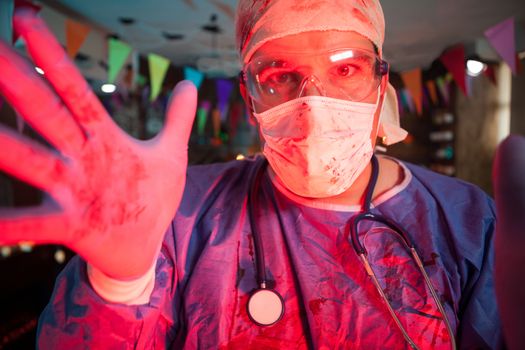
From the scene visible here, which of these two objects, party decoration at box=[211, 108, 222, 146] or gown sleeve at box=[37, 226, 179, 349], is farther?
party decoration at box=[211, 108, 222, 146]

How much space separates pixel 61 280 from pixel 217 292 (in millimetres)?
348

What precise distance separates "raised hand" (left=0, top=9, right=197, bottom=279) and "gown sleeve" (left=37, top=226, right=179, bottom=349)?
0.08 metres

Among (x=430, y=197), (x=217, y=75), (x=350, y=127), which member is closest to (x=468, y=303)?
(x=430, y=197)

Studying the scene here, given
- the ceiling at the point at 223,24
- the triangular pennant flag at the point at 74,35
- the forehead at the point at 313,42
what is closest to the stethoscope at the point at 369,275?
the forehead at the point at 313,42

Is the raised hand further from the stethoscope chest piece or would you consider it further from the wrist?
the stethoscope chest piece

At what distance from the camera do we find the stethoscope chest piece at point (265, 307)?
0.87m

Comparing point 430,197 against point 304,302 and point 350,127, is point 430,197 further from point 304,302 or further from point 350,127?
point 304,302

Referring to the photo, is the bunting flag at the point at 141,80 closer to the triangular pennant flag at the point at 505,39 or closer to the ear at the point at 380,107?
the triangular pennant flag at the point at 505,39

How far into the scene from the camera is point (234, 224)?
0.99 meters

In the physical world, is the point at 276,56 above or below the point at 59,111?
above

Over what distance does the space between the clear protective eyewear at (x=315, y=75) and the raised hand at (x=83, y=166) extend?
373 millimetres

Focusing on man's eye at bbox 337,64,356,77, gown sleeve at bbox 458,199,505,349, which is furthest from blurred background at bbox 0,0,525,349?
gown sleeve at bbox 458,199,505,349

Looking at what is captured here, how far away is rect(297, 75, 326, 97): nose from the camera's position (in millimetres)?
961

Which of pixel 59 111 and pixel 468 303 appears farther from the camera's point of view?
pixel 468 303
